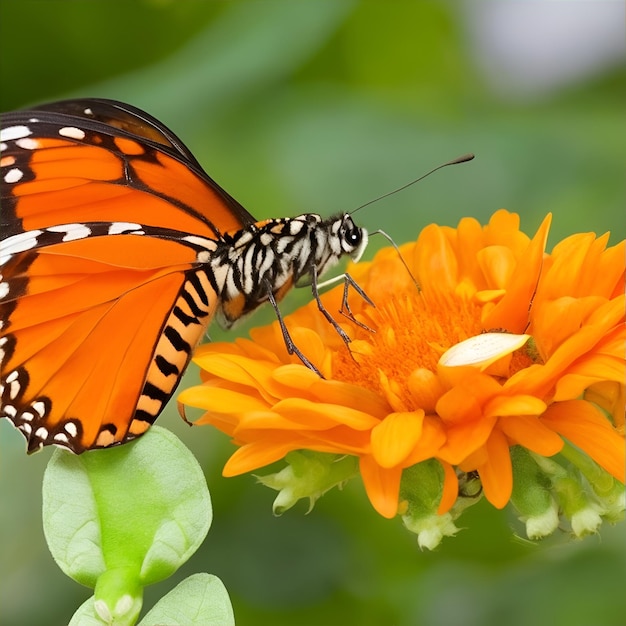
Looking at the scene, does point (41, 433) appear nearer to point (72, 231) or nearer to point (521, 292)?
point (72, 231)

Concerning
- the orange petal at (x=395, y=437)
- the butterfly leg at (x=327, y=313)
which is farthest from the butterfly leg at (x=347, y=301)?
the orange petal at (x=395, y=437)

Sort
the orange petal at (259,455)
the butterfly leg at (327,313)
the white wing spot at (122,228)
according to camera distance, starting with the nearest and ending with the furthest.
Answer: the orange petal at (259,455) < the butterfly leg at (327,313) < the white wing spot at (122,228)

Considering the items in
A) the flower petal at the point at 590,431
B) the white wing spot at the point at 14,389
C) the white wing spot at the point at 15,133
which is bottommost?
the flower petal at the point at 590,431

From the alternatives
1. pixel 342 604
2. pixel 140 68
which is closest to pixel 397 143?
pixel 140 68

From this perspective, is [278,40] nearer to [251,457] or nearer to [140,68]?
[140,68]

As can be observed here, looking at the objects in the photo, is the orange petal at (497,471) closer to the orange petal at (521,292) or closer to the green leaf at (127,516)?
the orange petal at (521,292)

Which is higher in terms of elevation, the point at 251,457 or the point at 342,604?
the point at 251,457
